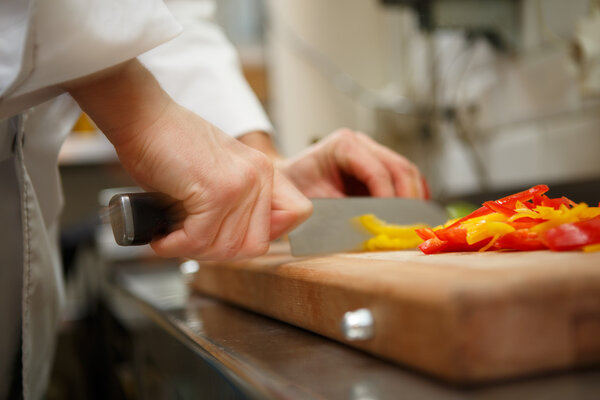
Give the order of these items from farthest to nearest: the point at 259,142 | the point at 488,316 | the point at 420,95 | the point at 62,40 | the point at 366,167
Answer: the point at 420,95
the point at 259,142
the point at 366,167
the point at 62,40
the point at 488,316

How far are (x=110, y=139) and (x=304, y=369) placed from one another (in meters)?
→ 0.25

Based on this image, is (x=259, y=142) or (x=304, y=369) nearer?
(x=304, y=369)

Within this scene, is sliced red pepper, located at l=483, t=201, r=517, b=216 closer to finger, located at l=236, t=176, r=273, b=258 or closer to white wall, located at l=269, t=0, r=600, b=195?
finger, located at l=236, t=176, r=273, b=258

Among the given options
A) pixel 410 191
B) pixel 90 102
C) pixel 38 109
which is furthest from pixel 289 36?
pixel 90 102

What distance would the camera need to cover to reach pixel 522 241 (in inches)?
18.6

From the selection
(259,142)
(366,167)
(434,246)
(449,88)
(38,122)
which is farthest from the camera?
(449,88)

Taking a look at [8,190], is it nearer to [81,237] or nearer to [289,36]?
[81,237]

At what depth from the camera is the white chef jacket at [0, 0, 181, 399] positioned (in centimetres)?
42

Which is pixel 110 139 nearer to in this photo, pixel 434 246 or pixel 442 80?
pixel 434 246

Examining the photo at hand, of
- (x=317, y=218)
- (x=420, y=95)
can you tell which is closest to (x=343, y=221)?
(x=317, y=218)

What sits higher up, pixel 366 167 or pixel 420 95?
pixel 420 95

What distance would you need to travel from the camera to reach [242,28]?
2740mm

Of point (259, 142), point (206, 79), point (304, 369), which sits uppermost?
point (206, 79)

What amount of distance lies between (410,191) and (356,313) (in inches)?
19.5
